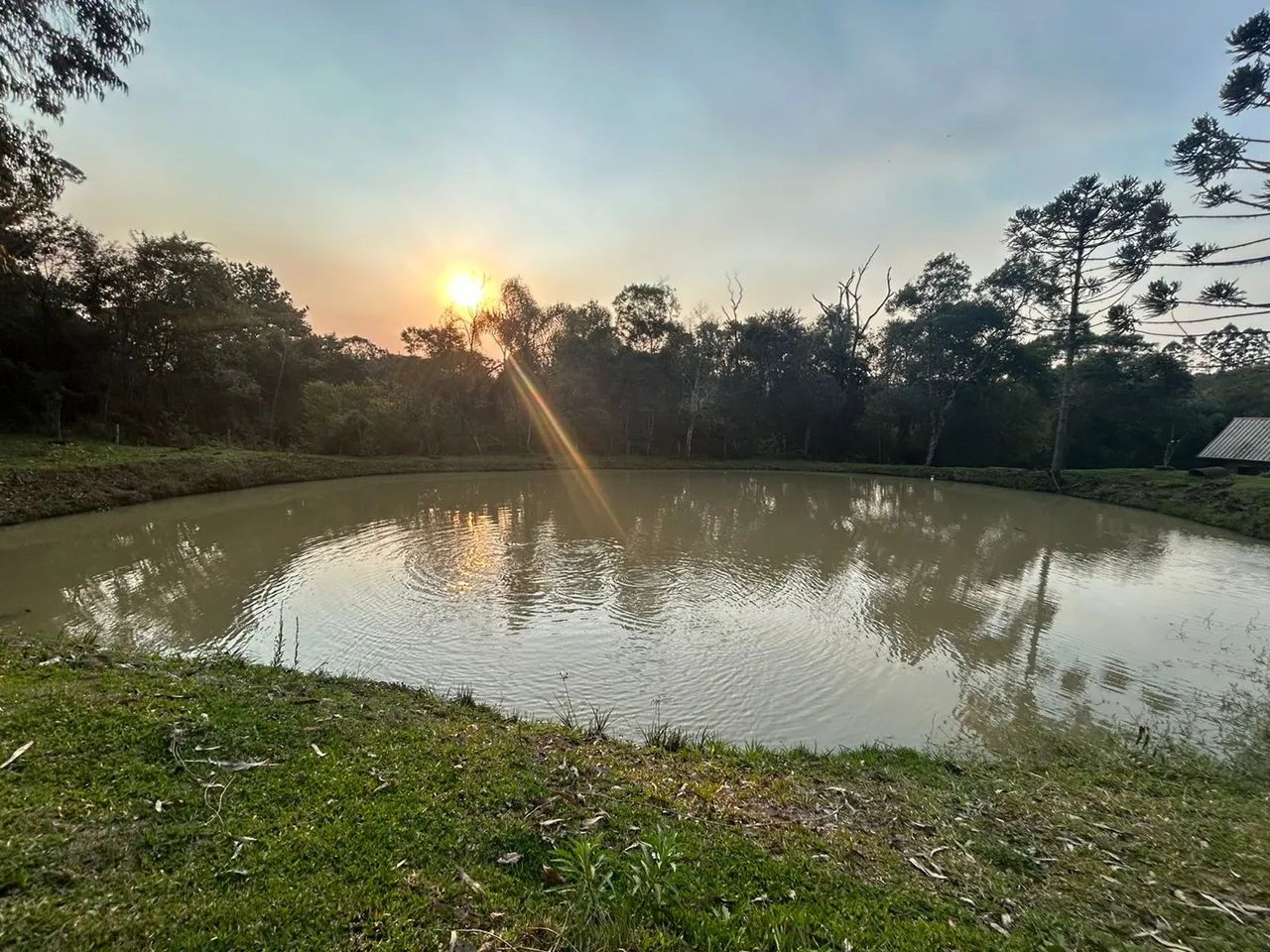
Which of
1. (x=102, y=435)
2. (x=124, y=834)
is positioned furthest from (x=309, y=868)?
(x=102, y=435)

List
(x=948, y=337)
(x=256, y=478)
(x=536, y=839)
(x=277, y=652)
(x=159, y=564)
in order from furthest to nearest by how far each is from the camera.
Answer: (x=948, y=337) → (x=256, y=478) → (x=159, y=564) → (x=277, y=652) → (x=536, y=839)

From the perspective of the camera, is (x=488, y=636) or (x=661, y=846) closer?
(x=661, y=846)

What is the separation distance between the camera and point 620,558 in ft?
37.1

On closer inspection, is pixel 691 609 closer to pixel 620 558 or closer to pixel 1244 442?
pixel 620 558

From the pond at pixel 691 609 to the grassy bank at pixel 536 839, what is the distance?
141 centimetres

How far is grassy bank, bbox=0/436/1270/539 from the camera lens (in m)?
12.7

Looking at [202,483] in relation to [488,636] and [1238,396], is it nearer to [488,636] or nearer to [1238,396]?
[488,636]

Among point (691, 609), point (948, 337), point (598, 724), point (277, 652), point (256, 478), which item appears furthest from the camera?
point (948, 337)

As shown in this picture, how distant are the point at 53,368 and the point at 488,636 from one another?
944 inches

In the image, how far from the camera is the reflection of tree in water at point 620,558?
24.7ft

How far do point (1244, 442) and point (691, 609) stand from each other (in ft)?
107

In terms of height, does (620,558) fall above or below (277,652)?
above

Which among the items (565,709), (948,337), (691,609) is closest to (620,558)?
(691,609)

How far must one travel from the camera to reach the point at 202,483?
16.6 meters
